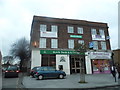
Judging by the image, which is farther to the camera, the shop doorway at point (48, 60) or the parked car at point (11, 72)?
the shop doorway at point (48, 60)

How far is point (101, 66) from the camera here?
2366 cm

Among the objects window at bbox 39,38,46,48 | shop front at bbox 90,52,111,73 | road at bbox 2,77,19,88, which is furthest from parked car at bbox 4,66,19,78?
shop front at bbox 90,52,111,73

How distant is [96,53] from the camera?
916 inches

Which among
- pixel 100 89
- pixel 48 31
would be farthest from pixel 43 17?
pixel 100 89

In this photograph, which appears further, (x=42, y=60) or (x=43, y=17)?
(x=43, y=17)

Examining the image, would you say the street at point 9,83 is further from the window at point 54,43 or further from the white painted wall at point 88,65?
the white painted wall at point 88,65

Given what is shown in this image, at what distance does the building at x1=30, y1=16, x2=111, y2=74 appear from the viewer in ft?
68.5

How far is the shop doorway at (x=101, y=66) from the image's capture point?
2321 centimetres

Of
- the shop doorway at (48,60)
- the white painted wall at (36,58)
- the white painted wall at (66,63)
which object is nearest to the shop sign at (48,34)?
the white painted wall at (36,58)

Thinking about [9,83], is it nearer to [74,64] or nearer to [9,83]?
[9,83]

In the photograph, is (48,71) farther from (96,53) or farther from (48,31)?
(96,53)

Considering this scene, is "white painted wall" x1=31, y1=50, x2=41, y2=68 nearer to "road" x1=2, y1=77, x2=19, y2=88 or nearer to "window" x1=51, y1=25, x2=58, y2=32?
"window" x1=51, y1=25, x2=58, y2=32

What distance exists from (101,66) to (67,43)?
8271mm

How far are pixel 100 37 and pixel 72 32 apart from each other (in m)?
6.21
